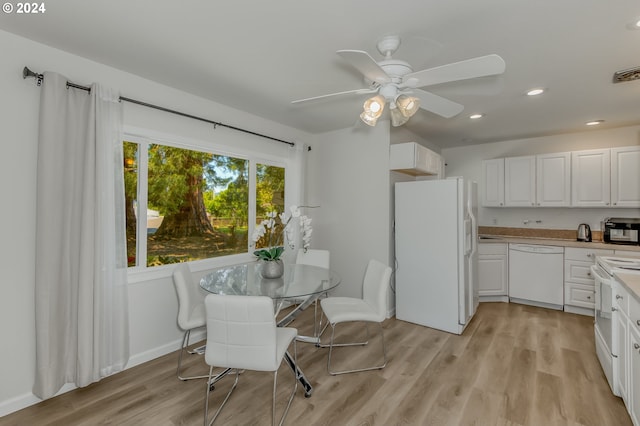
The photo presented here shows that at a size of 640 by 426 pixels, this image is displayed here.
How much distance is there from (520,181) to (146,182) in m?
4.82

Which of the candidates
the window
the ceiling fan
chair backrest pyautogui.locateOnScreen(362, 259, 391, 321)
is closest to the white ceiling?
the ceiling fan

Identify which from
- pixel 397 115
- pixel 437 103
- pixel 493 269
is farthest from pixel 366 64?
pixel 493 269

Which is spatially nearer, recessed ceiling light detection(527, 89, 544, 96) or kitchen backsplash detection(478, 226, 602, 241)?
recessed ceiling light detection(527, 89, 544, 96)

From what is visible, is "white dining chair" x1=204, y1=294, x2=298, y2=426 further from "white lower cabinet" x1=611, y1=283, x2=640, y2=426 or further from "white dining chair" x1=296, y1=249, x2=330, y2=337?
"white lower cabinet" x1=611, y1=283, x2=640, y2=426

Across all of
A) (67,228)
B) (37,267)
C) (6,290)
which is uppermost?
(67,228)

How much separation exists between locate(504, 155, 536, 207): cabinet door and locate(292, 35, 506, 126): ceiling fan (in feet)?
9.85

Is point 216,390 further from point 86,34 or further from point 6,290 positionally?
point 86,34

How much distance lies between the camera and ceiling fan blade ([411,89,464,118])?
2.02 meters

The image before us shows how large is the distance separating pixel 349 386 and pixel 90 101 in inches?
112

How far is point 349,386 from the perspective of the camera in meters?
2.33

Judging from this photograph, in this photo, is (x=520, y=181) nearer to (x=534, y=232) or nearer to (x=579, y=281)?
(x=534, y=232)

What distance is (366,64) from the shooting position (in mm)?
1599

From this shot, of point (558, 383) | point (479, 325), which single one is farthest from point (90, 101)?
point (479, 325)

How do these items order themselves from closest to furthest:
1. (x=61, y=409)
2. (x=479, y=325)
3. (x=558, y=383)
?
(x=61, y=409) < (x=558, y=383) < (x=479, y=325)
